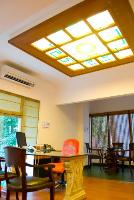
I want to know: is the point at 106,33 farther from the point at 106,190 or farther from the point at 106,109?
the point at 106,109

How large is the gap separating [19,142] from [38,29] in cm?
227

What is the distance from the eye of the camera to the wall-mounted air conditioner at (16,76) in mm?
4727

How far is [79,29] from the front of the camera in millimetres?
3666

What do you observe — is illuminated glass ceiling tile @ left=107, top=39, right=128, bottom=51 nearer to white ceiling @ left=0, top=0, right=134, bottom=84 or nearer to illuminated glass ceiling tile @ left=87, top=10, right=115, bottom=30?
illuminated glass ceiling tile @ left=87, top=10, right=115, bottom=30

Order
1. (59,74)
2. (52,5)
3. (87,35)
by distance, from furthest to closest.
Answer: (59,74) → (87,35) → (52,5)

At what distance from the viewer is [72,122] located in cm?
768

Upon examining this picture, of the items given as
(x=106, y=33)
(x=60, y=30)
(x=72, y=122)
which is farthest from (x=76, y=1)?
(x=72, y=122)

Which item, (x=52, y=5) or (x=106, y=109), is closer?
(x=52, y=5)

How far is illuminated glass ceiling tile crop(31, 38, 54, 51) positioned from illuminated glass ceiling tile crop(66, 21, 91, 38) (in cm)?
62

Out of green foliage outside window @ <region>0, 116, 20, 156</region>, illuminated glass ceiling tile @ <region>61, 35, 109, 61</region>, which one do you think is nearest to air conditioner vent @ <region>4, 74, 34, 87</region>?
green foliage outside window @ <region>0, 116, 20, 156</region>

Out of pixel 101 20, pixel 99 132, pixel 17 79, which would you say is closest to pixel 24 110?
pixel 17 79

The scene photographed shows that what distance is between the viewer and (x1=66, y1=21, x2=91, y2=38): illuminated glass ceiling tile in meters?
3.50

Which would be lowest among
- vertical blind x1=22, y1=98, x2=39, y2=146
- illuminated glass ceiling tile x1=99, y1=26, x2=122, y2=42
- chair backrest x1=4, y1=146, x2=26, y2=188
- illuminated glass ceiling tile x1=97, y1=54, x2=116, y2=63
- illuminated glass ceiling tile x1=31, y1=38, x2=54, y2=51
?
chair backrest x1=4, y1=146, x2=26, y2=188

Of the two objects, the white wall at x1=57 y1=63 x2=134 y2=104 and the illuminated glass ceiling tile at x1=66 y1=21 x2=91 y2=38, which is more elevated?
the illuminated glass ceiling tile at x1=66 y1=21 x2=91 y2=38
